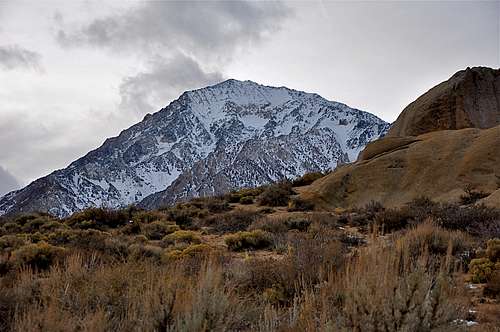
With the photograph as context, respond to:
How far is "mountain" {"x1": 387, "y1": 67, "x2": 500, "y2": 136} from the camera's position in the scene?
20.4 m

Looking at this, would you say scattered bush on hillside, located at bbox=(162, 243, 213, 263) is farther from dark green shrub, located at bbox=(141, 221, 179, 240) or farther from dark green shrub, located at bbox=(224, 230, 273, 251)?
dark green shrub, located at bbox=(141, 221, 179, 240)

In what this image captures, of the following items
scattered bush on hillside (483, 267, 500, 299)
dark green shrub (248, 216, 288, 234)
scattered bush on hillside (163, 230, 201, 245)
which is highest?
dark green shrub (248, 216, 288, 234)

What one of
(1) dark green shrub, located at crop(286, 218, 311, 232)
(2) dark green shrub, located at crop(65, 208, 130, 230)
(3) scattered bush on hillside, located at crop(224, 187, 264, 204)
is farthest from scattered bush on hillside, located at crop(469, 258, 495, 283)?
(3) scattered bush on hillside, located at crop(224, 187, 264, 204)

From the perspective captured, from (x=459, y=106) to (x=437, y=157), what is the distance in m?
5.32

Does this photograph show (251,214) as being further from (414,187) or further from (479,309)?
(479,309)

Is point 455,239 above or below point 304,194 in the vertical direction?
below

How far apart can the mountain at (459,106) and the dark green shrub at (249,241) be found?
43.2 ft

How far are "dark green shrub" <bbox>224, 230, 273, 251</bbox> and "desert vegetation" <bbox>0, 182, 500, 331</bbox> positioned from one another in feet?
0.08

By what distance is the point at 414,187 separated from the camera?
1579cm

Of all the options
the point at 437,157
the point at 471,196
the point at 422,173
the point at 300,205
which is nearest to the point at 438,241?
the point at 471,196

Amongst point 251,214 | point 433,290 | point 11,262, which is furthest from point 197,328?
point 251,214

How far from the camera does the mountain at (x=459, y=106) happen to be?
2041cm

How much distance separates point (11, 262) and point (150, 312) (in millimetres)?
5821

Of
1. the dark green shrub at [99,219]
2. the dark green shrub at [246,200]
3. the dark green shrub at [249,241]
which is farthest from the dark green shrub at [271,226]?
the dark green shrub at [246,200]
